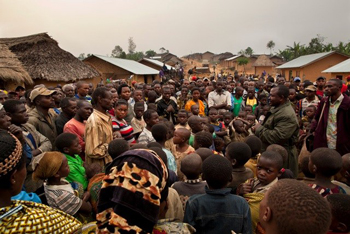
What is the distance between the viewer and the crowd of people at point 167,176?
50.2 inches

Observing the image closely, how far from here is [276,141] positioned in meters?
4.02

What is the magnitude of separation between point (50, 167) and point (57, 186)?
0.19m

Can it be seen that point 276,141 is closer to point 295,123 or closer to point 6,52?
point 295,123

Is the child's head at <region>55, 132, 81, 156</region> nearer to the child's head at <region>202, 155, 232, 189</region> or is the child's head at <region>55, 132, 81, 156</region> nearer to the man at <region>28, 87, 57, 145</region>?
the man at <region>28, 87, 57, 145</region>

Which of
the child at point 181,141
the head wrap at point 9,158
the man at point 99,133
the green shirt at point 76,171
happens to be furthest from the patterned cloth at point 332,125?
the head wrap at point 9,158

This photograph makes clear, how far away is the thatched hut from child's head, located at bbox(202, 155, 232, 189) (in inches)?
555

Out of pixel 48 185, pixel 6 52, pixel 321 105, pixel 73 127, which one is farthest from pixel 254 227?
pixel 6 52

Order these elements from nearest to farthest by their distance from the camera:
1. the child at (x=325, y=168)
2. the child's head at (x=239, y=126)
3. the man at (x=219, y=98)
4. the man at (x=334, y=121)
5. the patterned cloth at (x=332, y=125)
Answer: the child at (x=325, y=168) → the man at (x=334, y=121) → the patterned cloth at (x=332, y=125) → the child's head at (x=239, y=126) → the man at (x=219, y=98)

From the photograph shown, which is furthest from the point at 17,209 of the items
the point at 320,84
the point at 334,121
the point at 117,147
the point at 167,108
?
the point at 320,84

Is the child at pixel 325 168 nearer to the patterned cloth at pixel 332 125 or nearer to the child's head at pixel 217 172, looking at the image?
the child's head at pixel 217 172

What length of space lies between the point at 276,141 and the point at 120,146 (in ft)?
8.02

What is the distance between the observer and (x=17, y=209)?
129 centimetres

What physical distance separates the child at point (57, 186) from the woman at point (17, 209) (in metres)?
1.03

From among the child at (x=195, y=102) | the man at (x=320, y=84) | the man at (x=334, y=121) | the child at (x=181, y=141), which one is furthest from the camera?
the man at (x=320, y=84)
